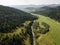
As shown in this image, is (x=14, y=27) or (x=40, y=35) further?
(x=14, y=27)

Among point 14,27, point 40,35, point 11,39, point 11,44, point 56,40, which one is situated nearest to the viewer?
point 11,44

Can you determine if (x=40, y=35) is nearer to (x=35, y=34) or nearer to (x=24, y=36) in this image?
(x=35, y=34)

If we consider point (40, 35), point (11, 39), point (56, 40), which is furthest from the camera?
point (40, 35)

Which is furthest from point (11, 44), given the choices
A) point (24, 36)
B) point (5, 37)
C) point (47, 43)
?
point (47, 43)

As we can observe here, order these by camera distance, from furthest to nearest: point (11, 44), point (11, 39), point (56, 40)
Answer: point (56, 40), point (11, 39), point (11, 44)

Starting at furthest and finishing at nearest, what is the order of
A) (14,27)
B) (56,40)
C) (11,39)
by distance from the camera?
1. (14,27)
2. (56,40)
3. (11,39)

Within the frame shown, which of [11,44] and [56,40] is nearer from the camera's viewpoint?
[11,44]

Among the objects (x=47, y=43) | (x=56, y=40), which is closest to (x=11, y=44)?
(x=47, y=43)

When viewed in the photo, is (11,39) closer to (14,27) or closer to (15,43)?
(15,43)

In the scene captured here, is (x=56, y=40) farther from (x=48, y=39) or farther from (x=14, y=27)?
(x=14, y=27)
